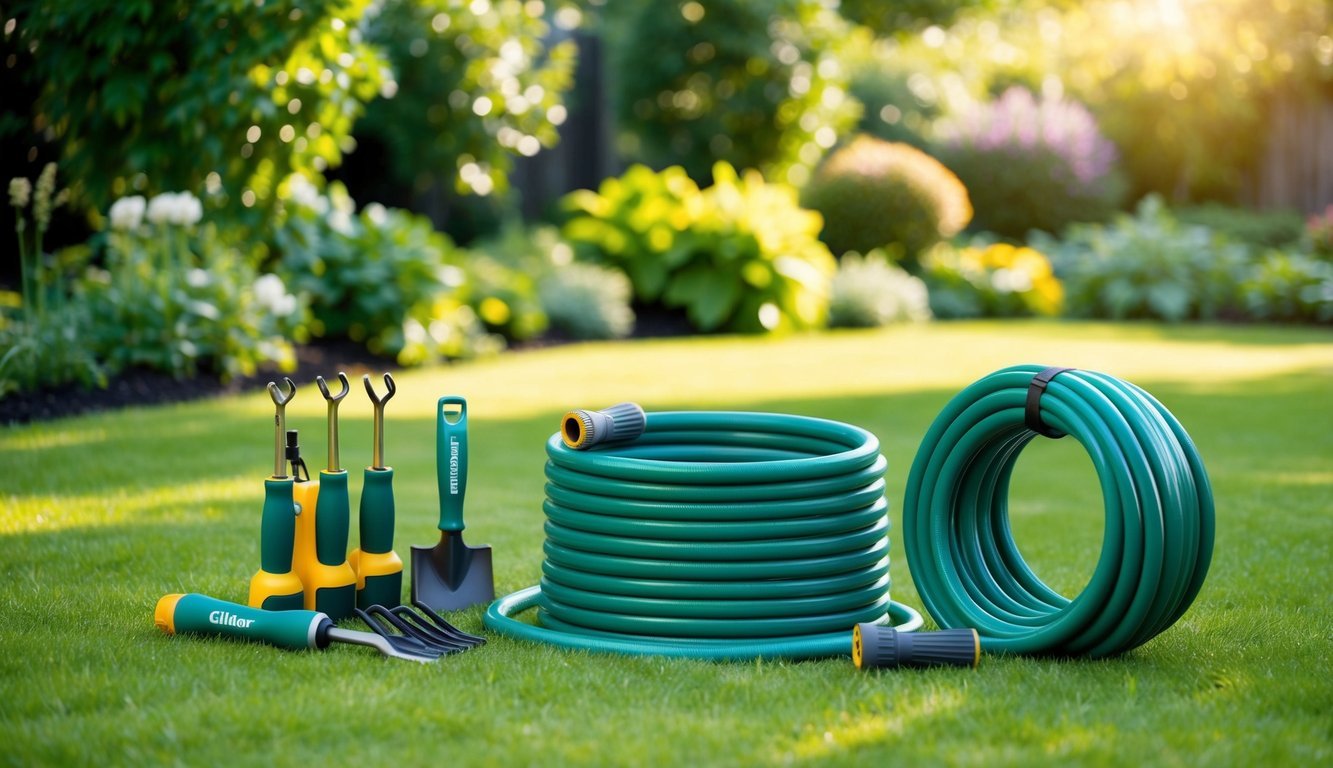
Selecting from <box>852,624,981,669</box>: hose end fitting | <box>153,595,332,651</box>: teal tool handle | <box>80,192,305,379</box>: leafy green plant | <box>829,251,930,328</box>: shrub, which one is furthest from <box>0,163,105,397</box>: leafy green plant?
<box>829,251,930,328</box>: shrub

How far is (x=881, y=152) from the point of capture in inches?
571

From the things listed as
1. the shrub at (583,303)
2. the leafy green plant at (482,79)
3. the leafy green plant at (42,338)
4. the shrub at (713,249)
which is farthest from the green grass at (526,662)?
the shrub at (713,249)

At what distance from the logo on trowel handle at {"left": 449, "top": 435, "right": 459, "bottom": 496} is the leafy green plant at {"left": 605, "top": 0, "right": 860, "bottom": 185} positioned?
11.6m

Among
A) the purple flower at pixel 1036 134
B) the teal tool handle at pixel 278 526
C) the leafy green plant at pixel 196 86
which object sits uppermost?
the purple flower at pixel 1036 134

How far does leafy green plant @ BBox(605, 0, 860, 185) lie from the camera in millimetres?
15094

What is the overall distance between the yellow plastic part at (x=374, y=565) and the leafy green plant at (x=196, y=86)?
11.4ft

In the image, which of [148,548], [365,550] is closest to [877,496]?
[365,550]

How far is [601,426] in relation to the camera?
358 centimetres

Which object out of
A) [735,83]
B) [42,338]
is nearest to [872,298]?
[735,83]

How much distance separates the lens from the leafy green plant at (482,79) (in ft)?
31.7

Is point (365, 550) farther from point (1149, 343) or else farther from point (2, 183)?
point (1149, 343)

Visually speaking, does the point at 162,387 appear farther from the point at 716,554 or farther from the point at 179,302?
the point at 716,554

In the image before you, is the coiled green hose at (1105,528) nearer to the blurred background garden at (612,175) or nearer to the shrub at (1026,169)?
the blurred background garden at (612,175)

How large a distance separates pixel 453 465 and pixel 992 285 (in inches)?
435
